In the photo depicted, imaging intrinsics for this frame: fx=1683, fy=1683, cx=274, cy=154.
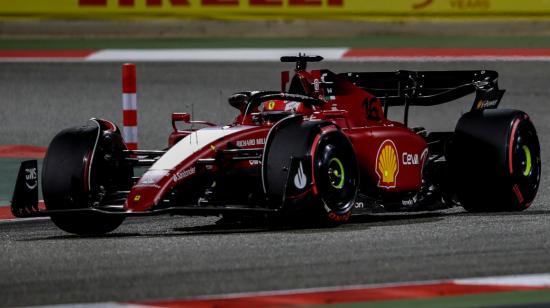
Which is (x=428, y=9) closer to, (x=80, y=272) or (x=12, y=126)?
(x=12, y=126)

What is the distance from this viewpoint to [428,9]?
72.0 ft

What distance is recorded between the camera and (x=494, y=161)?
38.9ft

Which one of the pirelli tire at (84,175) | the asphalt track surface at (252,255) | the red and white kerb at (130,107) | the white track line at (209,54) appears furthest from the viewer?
the white track line at (209,54)

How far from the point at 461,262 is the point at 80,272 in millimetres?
2050

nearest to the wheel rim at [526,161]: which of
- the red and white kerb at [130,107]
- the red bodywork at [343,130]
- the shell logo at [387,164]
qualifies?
the red bodywork at [343,130]

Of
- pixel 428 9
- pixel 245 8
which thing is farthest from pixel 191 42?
pixel 428 9

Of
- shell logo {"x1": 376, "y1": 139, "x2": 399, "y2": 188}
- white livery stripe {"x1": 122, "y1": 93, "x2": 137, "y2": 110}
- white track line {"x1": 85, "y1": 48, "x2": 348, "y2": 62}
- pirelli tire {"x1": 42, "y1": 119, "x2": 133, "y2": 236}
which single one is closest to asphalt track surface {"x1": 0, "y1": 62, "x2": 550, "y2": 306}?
pirelli tire {"x1": 42, "y1": 119, "x2": 133, "y2": 236}

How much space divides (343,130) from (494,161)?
48.9 inches

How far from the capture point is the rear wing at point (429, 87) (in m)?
12.4

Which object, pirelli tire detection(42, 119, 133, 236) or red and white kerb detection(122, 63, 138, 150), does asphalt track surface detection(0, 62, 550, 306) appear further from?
red and white kerb detection(122, 63, 138, 150)

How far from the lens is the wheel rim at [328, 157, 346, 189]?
10.8 m

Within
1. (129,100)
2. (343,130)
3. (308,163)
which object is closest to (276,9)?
(129,100)

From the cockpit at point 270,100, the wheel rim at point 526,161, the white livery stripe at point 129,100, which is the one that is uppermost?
the cockpit at point 270,100

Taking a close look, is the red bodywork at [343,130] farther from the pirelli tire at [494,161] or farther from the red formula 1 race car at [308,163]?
the pirelli tire at [494,161]
